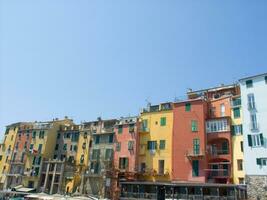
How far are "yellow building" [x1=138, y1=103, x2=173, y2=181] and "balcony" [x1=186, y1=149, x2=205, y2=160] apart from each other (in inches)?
172

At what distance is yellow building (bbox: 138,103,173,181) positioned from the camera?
50219mm

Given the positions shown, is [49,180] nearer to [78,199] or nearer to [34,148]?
[34,148]

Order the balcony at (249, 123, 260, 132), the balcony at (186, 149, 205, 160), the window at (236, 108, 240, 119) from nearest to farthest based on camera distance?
the balcony at (249, 123, 260, 132)
the balcony at (186, 149, 205, 160)
the window at (236, 108, 240, 119)

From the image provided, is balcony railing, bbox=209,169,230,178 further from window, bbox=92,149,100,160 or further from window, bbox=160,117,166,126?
window, bbox=92,149,100,160

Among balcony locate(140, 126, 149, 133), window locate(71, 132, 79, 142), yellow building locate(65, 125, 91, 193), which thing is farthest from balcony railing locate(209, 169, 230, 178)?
window locate(71, 132, 79, 142)

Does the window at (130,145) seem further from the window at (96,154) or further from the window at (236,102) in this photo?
the window at (236,102)

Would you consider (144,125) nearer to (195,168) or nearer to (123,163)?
(123,163)

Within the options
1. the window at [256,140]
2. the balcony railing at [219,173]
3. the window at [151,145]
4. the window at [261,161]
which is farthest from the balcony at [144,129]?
the window at [261,161]

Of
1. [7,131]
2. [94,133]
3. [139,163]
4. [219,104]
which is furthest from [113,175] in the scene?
[7,131]

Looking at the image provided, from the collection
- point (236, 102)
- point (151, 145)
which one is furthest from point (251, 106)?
point (151, 145)

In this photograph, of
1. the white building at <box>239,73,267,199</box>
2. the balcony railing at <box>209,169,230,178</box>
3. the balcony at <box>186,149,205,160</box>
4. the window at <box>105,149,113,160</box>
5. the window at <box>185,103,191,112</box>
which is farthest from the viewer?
the window at <box>105,149,113,160</box>

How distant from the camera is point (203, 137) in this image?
4709 cm

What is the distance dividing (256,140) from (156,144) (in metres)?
18.5

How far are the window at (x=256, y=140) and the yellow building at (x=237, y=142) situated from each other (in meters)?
2.81
